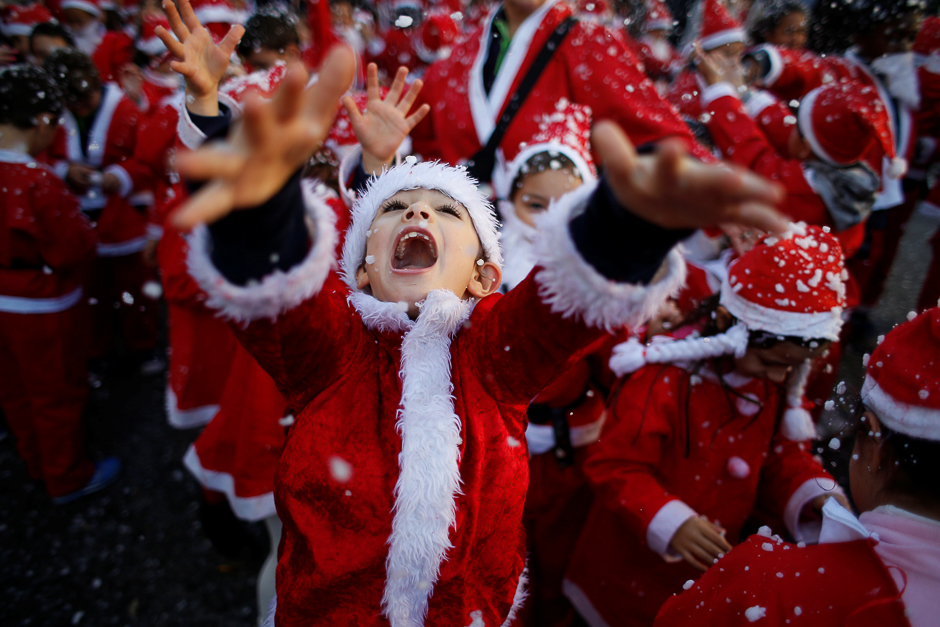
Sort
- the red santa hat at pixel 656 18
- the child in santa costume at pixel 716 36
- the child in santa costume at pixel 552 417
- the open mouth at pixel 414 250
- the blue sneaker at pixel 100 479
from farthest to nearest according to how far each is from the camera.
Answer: the red santa hat at pixel 656 18
the child in santa costume at pixel 716 36
the blue sneaker at pixel 100 479
the child in santa costume at pixel 552 417
the open mouth at pixel 414 250

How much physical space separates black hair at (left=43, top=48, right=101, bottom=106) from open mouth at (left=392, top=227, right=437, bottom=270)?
320 cm

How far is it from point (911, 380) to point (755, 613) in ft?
1.68

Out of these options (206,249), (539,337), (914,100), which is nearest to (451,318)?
(539,337)

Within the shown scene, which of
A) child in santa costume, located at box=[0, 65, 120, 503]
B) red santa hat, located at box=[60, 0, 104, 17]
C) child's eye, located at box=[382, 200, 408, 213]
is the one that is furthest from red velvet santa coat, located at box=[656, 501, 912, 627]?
red santa hat, located at box=[60, 0, 104, 17]

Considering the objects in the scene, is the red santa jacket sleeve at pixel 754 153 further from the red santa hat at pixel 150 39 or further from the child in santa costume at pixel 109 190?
the red santa hat at pixel 150 39

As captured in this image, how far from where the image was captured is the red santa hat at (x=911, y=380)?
34.4 inches

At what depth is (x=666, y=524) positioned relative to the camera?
151 centimetres

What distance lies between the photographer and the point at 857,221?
2.12 metres

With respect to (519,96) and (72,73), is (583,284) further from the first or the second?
(72,73)

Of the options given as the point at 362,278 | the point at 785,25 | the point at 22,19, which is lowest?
the point at 22,19

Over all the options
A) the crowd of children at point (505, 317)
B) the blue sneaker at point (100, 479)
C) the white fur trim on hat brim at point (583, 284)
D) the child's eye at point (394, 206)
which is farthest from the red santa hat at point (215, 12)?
the white fur trim on hat brim at point (583, 284)

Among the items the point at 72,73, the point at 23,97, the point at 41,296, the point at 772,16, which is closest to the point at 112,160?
the point at 72,73

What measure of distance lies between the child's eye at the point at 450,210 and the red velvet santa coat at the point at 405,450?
9.4 inches

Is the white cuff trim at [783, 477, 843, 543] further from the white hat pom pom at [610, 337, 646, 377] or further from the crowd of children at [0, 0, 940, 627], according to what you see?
the white hat pom pom at [610, 337, 646, 377]
